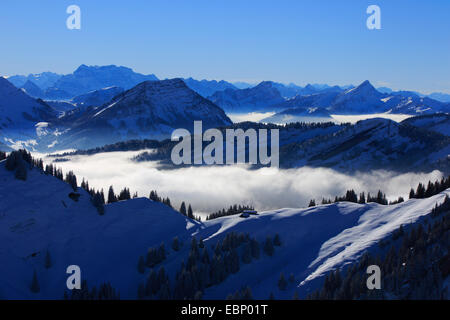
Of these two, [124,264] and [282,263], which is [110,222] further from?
[282,263]

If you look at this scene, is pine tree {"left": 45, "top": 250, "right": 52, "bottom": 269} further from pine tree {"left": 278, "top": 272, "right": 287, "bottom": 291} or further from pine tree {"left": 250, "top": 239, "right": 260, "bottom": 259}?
pine tree {"left": 278, "top": 272, "right": 287, "bottom": 291}

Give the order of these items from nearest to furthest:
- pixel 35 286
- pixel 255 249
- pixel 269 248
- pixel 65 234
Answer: pixel 35 286 < pixel 255 249 < pixel 269 248 < pixel 65 234

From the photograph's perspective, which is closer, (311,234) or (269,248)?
(269,248)

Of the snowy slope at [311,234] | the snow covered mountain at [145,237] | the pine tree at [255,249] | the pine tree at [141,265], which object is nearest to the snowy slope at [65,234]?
the snow covered mountain at [145,237]

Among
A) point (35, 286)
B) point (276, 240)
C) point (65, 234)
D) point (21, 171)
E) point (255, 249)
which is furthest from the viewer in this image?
point (21, 171)

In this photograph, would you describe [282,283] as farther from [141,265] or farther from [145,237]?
[145,237]

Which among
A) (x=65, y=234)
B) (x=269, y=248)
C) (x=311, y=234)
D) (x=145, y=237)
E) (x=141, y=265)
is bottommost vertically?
(x=141, y=265)

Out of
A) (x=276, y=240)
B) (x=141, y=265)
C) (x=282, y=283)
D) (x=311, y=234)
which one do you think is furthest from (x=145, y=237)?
(x=311, y=234)

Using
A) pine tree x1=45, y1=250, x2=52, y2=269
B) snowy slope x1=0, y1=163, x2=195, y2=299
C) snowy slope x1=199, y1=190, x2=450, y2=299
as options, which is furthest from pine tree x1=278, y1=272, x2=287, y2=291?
pine tree x1=45, y1=250, x2=52, y2=269
